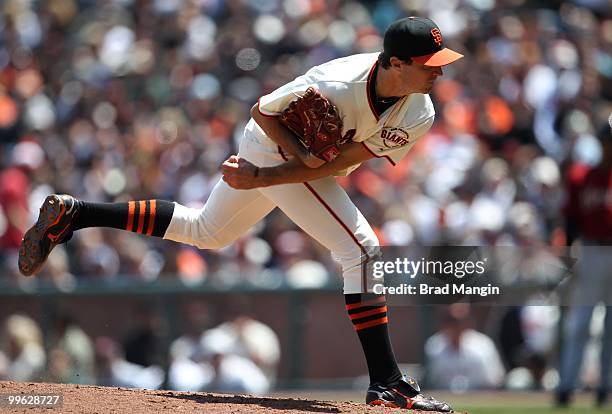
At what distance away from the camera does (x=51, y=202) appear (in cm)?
573

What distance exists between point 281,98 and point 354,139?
400 mm

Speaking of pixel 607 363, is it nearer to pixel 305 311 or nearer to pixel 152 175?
pixel 305 311

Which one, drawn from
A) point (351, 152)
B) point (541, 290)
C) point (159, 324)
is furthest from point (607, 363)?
point (351, 152)

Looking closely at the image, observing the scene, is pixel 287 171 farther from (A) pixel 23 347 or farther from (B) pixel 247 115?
(B) pixel 247 115

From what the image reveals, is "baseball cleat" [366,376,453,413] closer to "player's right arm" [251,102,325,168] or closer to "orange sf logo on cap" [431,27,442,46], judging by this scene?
"player's right arm" [251,102,325,168]

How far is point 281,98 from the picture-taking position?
5340mm

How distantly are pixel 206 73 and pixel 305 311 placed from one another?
404 centimetres

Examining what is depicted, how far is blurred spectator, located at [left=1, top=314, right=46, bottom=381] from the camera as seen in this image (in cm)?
909

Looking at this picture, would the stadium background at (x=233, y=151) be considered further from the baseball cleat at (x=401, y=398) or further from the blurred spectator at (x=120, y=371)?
the baseball cleat at (x=401, y=398)

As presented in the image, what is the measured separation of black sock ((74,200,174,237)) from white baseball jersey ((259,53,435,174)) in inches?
33.5

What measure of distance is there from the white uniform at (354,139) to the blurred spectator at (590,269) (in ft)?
11.8

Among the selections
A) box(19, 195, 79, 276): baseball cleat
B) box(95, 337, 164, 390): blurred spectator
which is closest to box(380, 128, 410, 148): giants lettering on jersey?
box(19, 195, 79, 276): baseball cleat

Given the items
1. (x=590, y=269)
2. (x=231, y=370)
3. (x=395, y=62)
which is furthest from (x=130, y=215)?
(x=590, y=269)

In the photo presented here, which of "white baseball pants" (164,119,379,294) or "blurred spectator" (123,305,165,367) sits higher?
"white baseball pants" (164,119,379,294)
